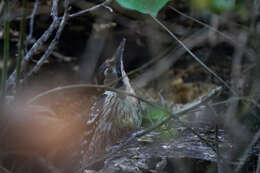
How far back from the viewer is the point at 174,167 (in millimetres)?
1974

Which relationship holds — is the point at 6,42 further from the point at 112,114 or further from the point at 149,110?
the point at 112,114

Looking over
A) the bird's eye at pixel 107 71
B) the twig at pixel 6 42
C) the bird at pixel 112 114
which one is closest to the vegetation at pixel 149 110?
the twig at pixel 6 42

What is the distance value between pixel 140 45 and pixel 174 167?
101 inches

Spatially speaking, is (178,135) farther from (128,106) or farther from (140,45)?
(140,45)

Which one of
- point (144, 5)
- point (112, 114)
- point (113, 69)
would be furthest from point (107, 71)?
point (144, 5)

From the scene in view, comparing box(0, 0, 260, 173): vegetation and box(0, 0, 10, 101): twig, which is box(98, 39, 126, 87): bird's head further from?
box(0, 0, 10, 101): twig

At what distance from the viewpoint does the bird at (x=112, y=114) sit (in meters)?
2.87

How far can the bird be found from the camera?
2871 mm

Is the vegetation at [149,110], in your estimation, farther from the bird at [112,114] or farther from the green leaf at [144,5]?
the bird at [112,114]

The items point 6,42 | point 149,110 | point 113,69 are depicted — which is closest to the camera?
point 6,42

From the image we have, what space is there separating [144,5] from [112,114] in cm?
196

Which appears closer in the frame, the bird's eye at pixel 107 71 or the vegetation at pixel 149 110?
the vegetation at pixel 149 110

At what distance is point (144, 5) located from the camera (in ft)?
4.37

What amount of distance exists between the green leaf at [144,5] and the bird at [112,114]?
4.83 ft
